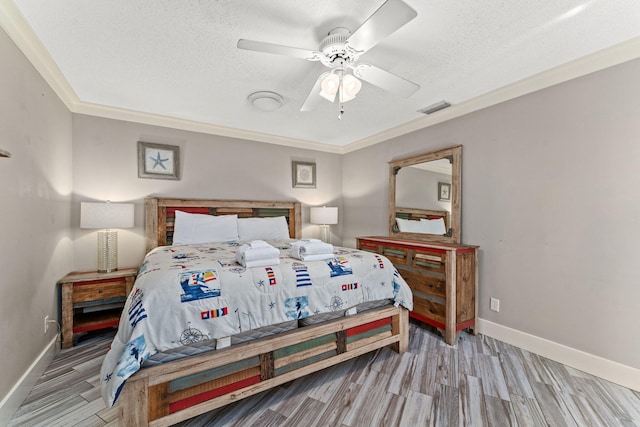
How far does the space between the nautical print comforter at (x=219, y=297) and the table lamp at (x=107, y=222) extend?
0.93 meters

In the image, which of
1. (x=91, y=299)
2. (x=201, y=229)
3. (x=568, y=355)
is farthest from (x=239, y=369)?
(x=568, y=355)

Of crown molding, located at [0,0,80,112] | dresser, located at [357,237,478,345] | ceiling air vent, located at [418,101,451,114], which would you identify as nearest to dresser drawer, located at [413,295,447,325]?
dresser, located at [357,237,478,345]

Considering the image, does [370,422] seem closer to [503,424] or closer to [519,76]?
[503,424]

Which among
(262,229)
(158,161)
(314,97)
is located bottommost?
(262,229)

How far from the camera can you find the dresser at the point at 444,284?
2.54 m

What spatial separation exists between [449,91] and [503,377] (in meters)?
2.49

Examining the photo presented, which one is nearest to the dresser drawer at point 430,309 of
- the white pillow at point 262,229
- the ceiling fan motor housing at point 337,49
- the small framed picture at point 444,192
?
the small framed picture at point 444,192

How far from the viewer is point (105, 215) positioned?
106 inches

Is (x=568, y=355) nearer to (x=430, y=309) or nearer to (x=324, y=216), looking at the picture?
(x=430, y=309)

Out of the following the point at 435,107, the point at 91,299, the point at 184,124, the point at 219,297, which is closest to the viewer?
the point at 219,297

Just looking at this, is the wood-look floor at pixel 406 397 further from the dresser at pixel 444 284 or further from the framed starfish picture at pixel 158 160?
the framed starfish picture at pixel 158 160

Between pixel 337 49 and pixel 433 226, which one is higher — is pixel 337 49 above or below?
above

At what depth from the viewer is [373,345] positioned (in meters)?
2.18

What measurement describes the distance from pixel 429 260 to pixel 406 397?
131cm
